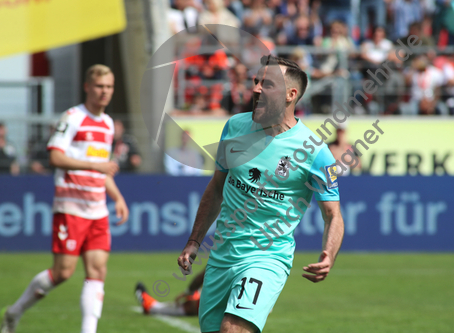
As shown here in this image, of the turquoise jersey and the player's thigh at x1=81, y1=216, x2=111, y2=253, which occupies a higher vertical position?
the turquoise jersey

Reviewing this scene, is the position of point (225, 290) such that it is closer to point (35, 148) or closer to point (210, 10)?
point (35, 148)

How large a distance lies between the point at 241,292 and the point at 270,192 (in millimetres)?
582

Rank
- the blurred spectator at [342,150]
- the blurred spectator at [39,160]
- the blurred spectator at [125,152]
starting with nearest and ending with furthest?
the blurred spectator at [342,150], the blurred spectator at [39,160], the blurred spectator at [125,152]

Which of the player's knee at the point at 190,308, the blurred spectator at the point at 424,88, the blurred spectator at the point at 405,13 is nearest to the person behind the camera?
the player's knee at the point at 190,308

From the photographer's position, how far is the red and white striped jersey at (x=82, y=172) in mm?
5527

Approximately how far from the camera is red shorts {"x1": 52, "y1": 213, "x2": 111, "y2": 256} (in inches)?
216

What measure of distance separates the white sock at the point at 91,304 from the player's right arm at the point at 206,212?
1.76 m

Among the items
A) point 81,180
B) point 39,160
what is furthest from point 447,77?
point 81,180

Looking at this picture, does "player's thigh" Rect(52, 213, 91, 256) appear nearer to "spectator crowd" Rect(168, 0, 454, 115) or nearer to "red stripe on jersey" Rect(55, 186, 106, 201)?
"red stripe on jersey" Rect(55, 186, 106, 201)

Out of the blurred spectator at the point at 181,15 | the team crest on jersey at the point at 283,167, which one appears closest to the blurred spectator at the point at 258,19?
the blurred spectator at the point at 181,15

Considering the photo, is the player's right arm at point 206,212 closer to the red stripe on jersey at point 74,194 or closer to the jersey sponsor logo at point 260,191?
the jersey sponsor logo at point 260,191

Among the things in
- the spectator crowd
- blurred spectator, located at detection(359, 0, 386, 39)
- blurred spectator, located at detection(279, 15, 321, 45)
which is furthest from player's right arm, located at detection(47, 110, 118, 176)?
blurred spectator, located at detection(359, 0, 386, 39)

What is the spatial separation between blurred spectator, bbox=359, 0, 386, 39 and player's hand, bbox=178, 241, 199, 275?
47.8ft

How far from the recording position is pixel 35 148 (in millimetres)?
12445
